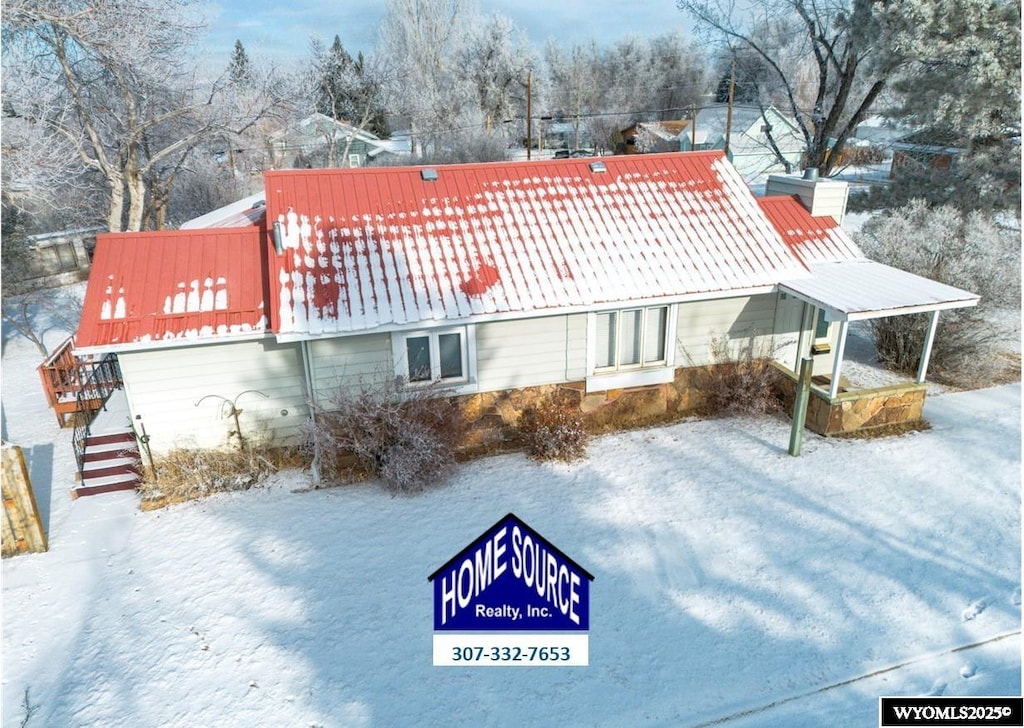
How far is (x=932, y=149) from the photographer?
59.6ft

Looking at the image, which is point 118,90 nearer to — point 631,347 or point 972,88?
point 631,347

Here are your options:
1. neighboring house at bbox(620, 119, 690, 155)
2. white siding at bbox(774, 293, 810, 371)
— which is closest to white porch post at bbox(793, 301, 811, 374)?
white siding at bbox(774, 293, 810, 371)

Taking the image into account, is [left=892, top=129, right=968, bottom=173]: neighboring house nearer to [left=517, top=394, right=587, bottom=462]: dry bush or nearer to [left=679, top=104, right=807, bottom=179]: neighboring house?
[left=517, top=394, right=587, bottom=462]: dry bush

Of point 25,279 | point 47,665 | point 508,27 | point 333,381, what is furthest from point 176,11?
point 508,27

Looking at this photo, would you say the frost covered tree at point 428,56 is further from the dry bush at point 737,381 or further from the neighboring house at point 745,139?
the dry bush at point 737,381

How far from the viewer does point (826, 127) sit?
23000mm

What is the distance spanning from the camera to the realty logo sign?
3.47 meters

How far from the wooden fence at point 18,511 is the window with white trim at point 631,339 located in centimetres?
822

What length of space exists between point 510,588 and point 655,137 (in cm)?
4488

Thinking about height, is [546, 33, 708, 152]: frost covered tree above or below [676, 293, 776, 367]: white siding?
above

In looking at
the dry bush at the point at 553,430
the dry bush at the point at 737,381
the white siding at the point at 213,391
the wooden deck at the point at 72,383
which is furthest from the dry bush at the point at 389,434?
the wooden deck at the point at 72,383

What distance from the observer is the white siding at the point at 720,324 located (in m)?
10.7

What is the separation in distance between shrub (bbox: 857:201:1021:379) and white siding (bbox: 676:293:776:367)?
12.5 feet

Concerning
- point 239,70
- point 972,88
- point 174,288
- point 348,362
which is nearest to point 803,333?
point 348,362
